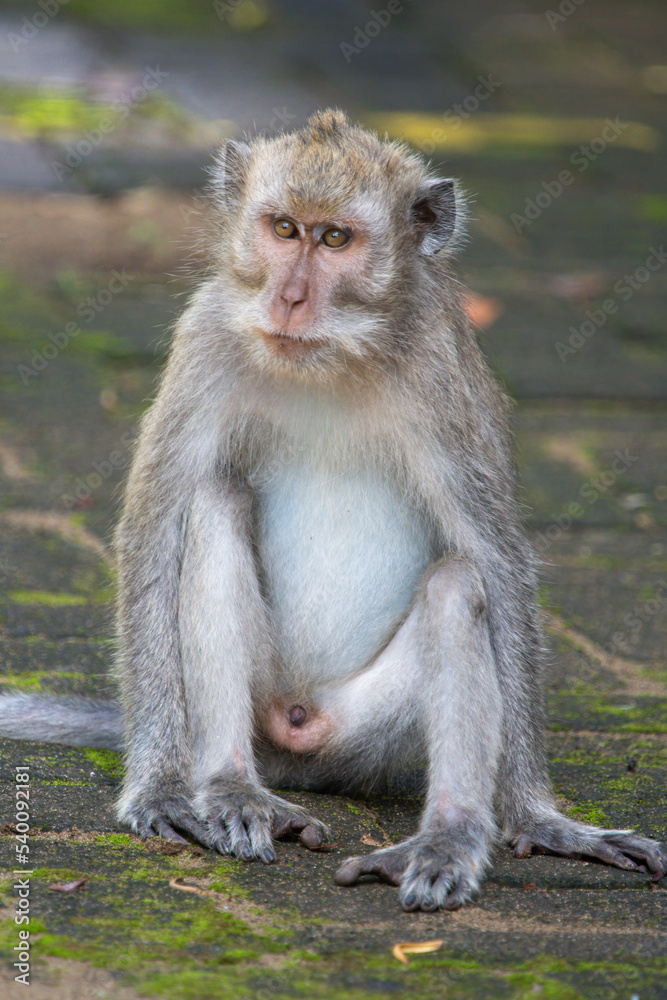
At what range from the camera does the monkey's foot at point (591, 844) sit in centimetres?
343

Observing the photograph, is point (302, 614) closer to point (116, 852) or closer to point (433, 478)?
point (433, 478)

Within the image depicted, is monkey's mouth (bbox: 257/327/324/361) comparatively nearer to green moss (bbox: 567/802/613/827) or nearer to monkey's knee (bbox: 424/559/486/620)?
monkey's knee (bbox: 424/559/486/620)

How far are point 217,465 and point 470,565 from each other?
30.6 inches

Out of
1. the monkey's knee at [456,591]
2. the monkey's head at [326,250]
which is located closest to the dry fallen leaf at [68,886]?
the monkey's knee at [456,591]

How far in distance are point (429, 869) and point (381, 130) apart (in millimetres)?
8342

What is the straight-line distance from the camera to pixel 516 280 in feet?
30.6

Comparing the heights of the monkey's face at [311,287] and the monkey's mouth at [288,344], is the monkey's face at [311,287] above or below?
above

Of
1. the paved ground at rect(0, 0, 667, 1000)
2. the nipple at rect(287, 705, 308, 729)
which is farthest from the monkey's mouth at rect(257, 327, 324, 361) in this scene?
the paved ground at rect(0, 0, 667, 1000)

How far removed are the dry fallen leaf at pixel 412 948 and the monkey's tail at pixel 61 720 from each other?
144 centimetres

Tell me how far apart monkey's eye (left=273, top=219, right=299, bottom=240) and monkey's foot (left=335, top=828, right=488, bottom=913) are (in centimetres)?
161

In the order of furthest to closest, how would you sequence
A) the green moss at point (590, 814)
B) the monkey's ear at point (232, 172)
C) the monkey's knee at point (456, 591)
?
the monkey's ear at point (232, 172) < the green moss at point (590, 814) < the monkey's knee at point (456, 591)

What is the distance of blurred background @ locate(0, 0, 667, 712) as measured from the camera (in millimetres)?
5918

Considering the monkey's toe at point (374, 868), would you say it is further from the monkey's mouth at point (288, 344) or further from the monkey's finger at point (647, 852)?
the monkey's mouth at point (288, 344)

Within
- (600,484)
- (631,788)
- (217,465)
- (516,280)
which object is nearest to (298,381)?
(217,465)
